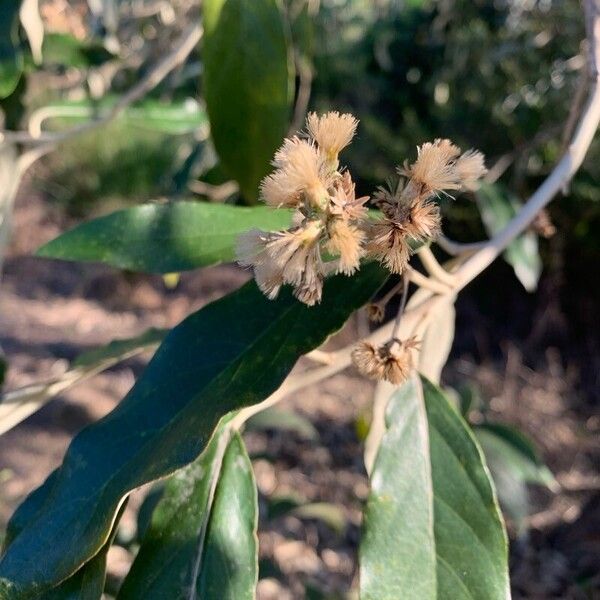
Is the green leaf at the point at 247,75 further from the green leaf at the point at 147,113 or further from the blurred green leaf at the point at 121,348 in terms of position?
the green leaf at the point at 147,113

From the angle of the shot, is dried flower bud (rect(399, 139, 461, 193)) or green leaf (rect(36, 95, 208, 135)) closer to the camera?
dried flower bud (rect(399, 139, 461, 193))

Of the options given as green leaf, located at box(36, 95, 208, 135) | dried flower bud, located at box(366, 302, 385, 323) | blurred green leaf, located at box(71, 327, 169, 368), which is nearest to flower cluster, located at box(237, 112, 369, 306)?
dried flower bud, located at box(366, 302, 385, 323)

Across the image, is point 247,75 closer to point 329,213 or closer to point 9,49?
point 9,49

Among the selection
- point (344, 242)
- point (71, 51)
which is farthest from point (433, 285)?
point (71, 51)

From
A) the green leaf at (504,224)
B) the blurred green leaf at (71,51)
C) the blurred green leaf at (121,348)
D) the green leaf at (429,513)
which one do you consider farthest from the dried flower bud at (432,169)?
the blurred green leaf at (71,51)

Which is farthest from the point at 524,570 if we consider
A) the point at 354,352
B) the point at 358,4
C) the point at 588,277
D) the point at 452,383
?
the point at 358,4

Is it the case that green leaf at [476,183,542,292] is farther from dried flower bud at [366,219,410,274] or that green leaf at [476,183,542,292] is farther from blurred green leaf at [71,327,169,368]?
dried flower bud at [366,219,410,274]

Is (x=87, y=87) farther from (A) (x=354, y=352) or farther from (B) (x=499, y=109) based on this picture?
(B) (x=499, y=109)
